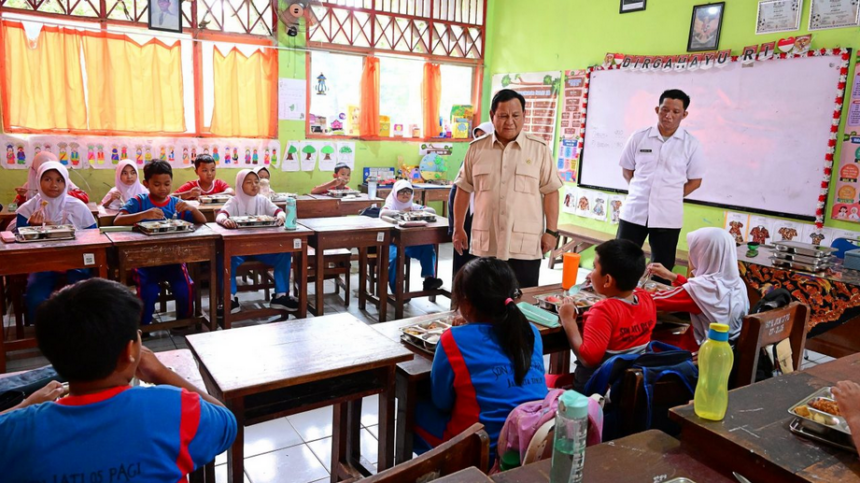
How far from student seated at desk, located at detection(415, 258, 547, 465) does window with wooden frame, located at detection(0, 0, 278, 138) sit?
5.39m

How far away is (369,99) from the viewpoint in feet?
23.7

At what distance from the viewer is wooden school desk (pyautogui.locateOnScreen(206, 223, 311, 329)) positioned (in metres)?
3.82

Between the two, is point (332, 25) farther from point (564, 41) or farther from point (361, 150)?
point (564, 41)

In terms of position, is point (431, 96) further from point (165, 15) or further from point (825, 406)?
point (825, 406)

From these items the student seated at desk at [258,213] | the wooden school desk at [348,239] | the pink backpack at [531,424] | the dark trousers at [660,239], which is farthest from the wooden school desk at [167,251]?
the dark trousers at [660,239]

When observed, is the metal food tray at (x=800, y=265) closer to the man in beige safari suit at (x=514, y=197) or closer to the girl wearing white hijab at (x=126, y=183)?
the man in beige safari suit at (x=514, y=197)

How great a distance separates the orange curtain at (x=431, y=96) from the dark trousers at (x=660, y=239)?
4.06 metres

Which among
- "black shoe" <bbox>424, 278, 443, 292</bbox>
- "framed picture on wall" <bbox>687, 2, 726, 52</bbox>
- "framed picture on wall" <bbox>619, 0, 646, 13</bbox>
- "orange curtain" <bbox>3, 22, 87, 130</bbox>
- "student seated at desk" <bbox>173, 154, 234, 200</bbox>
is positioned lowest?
"black shoe" <bbox>424, 278, 443, 292</bbox>

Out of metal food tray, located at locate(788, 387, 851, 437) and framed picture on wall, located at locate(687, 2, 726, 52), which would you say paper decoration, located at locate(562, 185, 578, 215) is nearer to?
framed picture on wall, located at locate(687, 2, 726, 52)

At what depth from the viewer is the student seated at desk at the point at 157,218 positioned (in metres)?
3.87

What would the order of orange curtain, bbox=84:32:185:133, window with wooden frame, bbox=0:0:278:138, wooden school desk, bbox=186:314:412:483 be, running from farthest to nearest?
orange curtain, bbox=84:32:185:133, window with wooden frame, bbox=0:0:278:138, wooden school desk, bbox=186:314:412:483

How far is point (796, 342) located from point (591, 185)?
4.42 metres

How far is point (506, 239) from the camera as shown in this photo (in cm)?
329

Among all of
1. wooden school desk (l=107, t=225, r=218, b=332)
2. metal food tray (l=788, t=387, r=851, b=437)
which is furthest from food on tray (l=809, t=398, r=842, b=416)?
wooden school desk (l=107, t=225, r=218, b=332)
